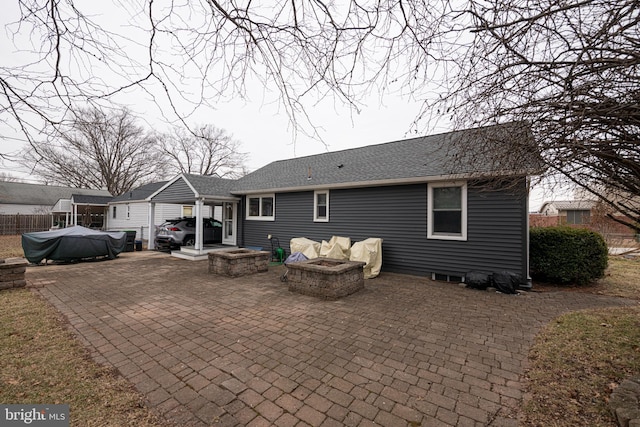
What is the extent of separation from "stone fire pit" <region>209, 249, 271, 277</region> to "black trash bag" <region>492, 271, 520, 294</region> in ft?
20.9

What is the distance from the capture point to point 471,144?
3.64 metres

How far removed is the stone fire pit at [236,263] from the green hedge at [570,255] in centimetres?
805

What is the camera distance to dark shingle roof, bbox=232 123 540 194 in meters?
3.08

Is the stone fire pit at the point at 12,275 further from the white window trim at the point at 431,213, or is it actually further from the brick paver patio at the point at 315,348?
the white window trim at the point at 431,213

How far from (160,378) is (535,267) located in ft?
29.3

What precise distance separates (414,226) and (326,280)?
369cm

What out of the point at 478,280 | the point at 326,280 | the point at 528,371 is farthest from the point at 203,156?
the point at 528,371

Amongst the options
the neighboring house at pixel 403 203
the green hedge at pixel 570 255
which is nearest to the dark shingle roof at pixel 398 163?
the neighboring house at pixel 403 203

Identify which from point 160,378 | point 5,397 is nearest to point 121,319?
point 5,397

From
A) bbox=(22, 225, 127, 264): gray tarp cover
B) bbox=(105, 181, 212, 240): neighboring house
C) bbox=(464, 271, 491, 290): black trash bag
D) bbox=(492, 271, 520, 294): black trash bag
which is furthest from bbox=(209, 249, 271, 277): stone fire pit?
bbox=(105, 181, 212, 240): neighboring house

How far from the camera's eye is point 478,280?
635 cm

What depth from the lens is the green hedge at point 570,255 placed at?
687 centimetres

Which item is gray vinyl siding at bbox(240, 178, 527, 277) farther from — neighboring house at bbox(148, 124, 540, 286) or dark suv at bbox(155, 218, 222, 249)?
dark suv at bbox(155, 218, 222, 249)

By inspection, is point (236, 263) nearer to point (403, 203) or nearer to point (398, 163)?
point (403, 203)
